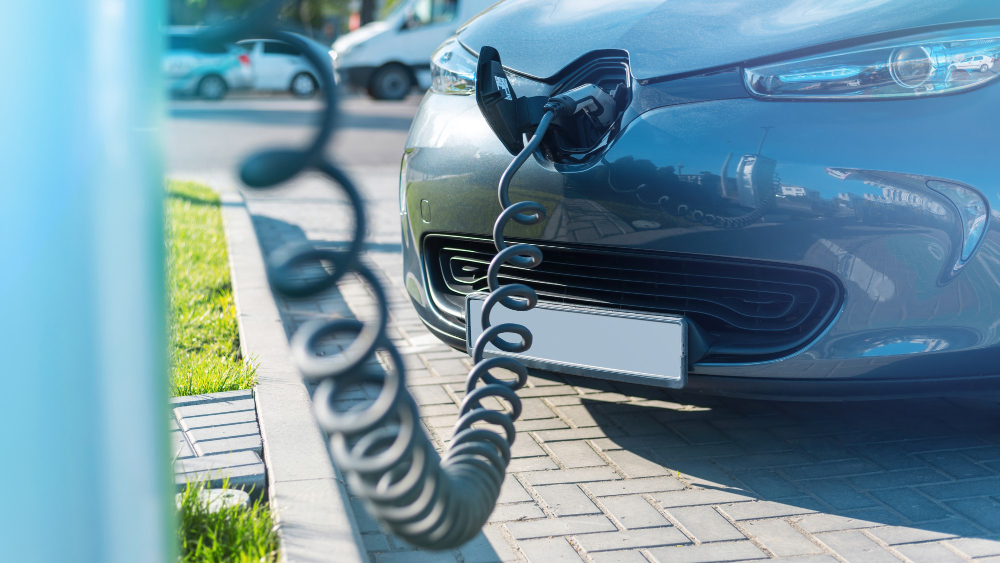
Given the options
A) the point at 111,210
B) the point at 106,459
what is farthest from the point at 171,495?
the point at 111,210

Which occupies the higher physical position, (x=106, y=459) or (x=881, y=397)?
(x=106, y=459)

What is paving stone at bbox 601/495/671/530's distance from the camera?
2225 millimetres

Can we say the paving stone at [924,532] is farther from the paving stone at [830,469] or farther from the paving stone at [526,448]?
the paving stone at [526,448]

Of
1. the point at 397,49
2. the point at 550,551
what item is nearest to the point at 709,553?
the point at 550,551

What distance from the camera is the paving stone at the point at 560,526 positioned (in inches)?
85.8

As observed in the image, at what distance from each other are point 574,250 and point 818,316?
1.94 feet

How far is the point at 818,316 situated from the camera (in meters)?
2.19

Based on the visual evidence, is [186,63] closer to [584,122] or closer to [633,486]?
[584,122]

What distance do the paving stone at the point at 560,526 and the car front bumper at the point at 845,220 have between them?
411mm

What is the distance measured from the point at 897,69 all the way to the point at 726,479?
107 cm

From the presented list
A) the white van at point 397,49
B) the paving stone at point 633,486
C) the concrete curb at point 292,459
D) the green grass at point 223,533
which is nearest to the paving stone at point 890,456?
the paving stone at point 633,486

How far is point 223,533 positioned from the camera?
1937 mm

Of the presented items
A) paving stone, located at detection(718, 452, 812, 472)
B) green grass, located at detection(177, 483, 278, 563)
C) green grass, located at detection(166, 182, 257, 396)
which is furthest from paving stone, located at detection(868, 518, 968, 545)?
green grass, located at detection(166, 182, 257, 396)

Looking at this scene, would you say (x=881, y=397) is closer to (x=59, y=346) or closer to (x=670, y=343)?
(x=670, y=343)
